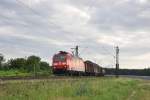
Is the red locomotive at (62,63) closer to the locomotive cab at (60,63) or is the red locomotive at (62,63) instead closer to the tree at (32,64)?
the locomotive cab at (60,63)

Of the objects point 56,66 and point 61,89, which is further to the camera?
point 56,66

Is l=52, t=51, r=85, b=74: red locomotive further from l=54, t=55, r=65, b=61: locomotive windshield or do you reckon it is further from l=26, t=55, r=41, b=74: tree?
l=26, t=55, r=41, b=74: tree

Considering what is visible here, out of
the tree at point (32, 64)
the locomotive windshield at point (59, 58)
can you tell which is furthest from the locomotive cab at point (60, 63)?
the tree at point (32, 64)

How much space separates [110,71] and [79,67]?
388 ft

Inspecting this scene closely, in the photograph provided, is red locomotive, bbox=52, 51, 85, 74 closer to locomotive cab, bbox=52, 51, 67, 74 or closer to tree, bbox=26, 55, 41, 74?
locomotive cab, bbox=52, 51, 67, 74

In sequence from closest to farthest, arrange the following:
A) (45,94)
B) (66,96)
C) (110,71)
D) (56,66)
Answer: (45,94), (66,96), (56,66), (110,71)

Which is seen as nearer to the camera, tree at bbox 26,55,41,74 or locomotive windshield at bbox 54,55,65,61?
locomotive windshield at bbox 54,55,65,61

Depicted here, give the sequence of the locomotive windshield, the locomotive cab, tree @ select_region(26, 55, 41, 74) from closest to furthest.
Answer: the locomotive cab → the locomotive windshield → tree @ select_region(26, 55, 41, 74)

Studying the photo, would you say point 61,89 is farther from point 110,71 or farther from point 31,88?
point 110,71

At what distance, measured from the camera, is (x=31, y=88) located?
25594mm

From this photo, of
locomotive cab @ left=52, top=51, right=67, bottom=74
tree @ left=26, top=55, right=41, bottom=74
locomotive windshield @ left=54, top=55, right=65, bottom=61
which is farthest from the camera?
tree @ left=26, top=55, right=41, bottom=74

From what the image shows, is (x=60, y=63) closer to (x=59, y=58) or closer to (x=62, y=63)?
(x=62, y=63)

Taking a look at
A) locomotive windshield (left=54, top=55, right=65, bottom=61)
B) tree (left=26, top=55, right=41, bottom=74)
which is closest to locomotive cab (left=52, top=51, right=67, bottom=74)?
locomotive windshield (left=54, top=55, right=65, bottom=61)

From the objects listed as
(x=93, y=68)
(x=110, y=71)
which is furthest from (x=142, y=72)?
(x=93, y=68)
